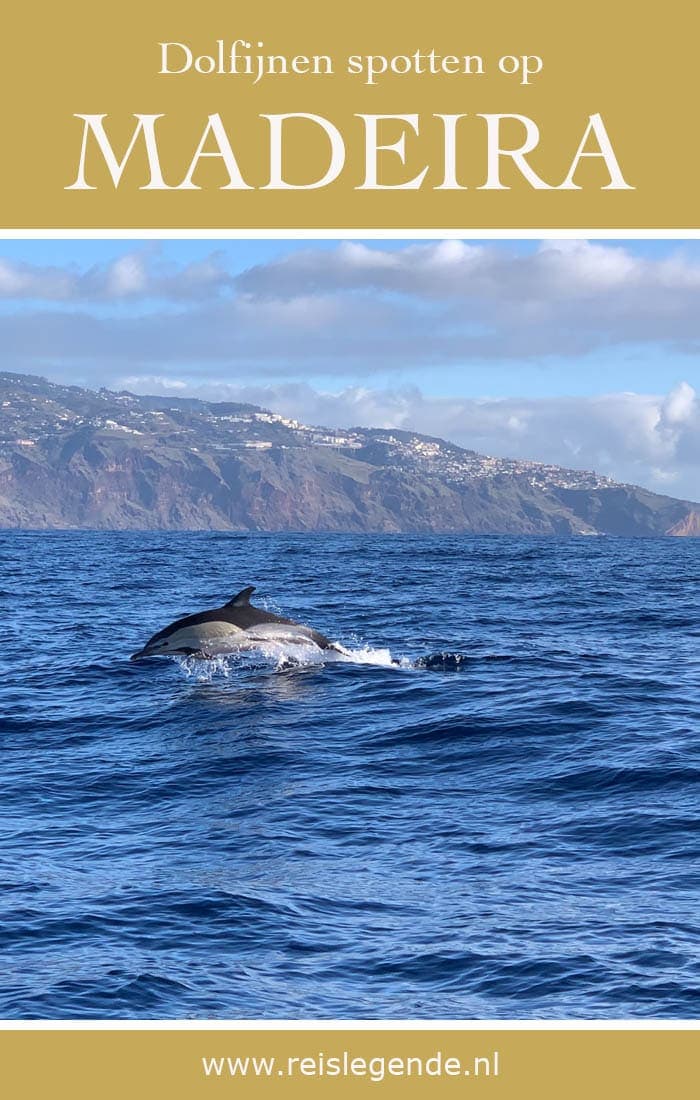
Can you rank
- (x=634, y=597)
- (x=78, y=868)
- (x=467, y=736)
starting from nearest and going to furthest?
(x=78, y=868)
(x=467, y=736)
(x=634, y=597)

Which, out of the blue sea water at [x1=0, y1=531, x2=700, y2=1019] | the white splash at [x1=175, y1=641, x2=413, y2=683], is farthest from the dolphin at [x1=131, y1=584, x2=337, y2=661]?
the blue sea water at [x1=0, y1=531, x2=700, y2=1019]

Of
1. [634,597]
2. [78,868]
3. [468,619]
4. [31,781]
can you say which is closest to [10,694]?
[31,781]

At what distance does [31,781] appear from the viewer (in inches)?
773

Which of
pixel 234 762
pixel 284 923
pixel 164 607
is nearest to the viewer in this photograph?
Answer: pixel 284 923

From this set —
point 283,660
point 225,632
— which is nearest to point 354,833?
point 225,632

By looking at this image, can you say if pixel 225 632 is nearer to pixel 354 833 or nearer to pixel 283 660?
pixel 283 660

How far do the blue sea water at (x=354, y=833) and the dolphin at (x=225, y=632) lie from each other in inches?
23.9

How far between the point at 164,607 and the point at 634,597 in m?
21.1

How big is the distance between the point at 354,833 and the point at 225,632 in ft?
43.2

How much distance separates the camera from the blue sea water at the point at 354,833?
11977 mm

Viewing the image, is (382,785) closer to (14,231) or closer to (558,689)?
(558,689)

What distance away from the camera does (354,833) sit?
16453 mm

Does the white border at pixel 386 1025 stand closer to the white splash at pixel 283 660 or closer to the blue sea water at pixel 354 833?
the blue sea water at pixel 354 833

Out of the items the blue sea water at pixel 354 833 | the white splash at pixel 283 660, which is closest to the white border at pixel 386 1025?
the blue sea water at pixel 354 833
